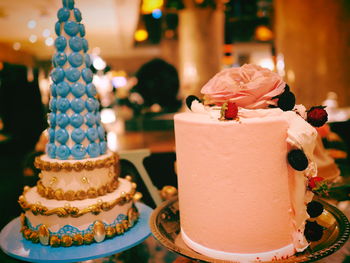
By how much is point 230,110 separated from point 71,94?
2.03 feet

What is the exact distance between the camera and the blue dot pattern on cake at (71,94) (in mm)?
1158

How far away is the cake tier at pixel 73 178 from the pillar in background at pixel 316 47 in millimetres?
3713

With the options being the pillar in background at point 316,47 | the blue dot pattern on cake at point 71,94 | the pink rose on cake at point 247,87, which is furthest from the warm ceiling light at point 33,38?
the pink rose on cake at point 247,87

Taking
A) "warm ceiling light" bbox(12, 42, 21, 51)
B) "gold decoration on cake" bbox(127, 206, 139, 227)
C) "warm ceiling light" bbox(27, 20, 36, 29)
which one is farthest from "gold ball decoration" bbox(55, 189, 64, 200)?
"warm ceiling light" bbox(12, 42, 21, 51)

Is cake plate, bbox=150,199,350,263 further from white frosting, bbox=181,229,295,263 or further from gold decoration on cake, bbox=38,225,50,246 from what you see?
gold decoration on cake, bbox=38,225,50,246

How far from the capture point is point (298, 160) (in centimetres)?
80

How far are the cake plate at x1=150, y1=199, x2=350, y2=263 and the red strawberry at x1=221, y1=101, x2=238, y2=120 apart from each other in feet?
1.20

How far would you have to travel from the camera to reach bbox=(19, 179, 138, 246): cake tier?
3.63ft

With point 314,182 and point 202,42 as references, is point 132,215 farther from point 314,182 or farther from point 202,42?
point 202,42

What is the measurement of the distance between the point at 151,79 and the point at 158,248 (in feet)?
8.63

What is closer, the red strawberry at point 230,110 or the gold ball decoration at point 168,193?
the red strawberry at point 230,110

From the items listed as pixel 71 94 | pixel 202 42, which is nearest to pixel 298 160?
pixel 71 94

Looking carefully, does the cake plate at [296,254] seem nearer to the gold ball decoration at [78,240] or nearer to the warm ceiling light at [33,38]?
the gold ball decoration at [78,240]

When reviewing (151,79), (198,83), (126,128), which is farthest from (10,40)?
(151,79)
